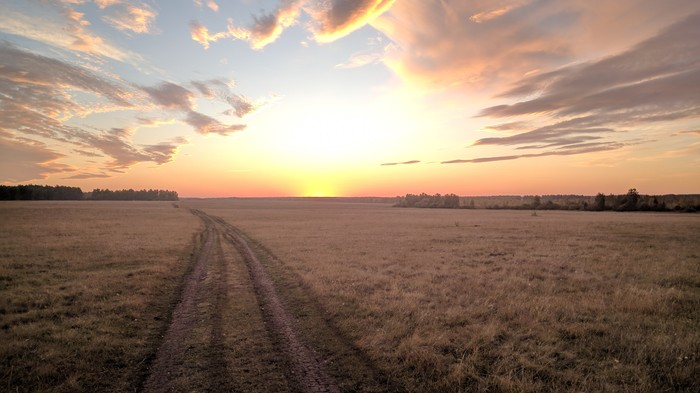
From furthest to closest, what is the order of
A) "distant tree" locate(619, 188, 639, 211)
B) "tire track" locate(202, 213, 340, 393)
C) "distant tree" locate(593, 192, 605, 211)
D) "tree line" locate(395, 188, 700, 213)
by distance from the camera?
"distant tree" locate(593, 192, 605, 211) → "distant tree" locate(619, 188, 639, 211) → "tree line" locate(395, 188, 700, 213) → "tire track" locate(202, 213, 340, 393)

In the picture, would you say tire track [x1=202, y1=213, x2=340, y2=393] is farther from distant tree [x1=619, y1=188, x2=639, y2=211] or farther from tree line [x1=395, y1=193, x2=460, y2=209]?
tree line [x1=395, y1=193, x2=460, y2=209]

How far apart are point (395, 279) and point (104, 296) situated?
40.5ft

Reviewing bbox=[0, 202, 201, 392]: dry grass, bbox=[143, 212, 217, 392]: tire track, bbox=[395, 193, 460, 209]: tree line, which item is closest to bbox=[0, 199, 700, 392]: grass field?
bbox=[0, 202, 201, 392]: dry grass

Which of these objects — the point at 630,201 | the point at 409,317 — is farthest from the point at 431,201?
the point at 409,317

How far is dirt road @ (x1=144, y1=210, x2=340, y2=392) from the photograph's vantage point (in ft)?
20.9

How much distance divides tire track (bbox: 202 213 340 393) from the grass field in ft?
1.53

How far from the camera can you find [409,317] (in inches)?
405

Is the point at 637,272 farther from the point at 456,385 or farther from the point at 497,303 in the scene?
the point at 456,385

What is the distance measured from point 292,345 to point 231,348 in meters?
1.51

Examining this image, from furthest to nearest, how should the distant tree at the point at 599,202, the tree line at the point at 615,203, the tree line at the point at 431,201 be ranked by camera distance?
the tree line at the point at 431,201
the distant tree at the point at 599,202
the tree line at the point at 615,203

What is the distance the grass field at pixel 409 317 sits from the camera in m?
6.82

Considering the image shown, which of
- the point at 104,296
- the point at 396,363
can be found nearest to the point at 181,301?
the point at 104,296

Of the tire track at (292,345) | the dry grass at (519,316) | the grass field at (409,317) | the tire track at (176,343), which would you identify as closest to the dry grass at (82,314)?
the grass field at (409,317)

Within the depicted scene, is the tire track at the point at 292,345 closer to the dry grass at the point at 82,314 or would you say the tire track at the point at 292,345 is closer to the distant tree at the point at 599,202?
the dry grass at the point at 82,314
